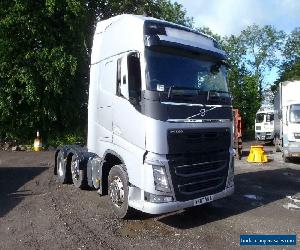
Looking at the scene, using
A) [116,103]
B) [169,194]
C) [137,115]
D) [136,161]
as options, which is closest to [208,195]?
[169,194]

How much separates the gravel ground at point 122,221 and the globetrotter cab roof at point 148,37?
10.7ft

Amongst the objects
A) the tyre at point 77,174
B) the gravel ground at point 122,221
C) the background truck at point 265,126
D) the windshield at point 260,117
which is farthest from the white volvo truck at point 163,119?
the windshield at point 260,117

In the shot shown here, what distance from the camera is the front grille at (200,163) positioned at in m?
6.61

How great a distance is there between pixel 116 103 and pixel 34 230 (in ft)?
9.10

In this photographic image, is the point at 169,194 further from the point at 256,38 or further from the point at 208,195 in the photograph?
the point at 256,38

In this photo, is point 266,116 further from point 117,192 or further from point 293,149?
point 117,192

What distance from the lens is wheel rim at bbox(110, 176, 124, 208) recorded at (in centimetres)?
732

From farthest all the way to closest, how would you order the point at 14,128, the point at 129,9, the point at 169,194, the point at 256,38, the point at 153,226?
the point at 256,38
the point at 129,9
the point at 14,128
the point at 153,226
the point at 169,194

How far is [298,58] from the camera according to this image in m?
62.3

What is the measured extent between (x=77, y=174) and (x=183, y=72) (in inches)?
181

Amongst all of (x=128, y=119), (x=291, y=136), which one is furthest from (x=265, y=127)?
(x=128, y=119)

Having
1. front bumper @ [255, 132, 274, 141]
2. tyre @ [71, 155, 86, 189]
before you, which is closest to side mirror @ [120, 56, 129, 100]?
tyre @ [71, 155, 86, 189]

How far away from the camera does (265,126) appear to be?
3084 cm

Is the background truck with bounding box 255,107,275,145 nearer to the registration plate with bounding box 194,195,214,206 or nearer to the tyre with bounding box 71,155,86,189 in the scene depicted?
the tyre with bounding box 71,155,86,189
